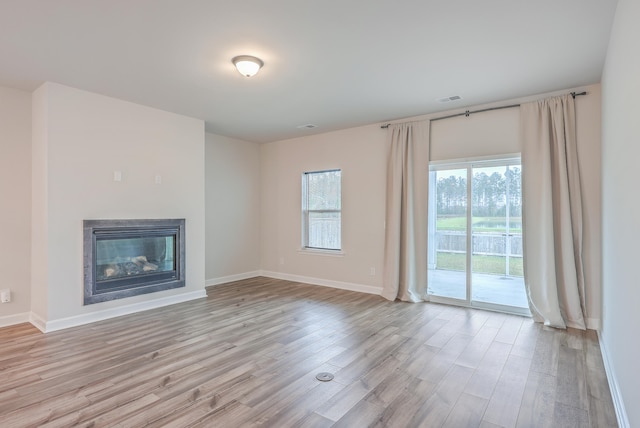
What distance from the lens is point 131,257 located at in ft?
14.7

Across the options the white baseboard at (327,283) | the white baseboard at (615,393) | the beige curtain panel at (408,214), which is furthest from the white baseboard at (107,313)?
the white baseboard at (615,393)

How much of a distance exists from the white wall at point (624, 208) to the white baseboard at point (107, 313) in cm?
476

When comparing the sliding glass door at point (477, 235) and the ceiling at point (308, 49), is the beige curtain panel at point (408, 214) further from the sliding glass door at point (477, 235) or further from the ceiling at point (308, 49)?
the ceiling at point (308, 49)

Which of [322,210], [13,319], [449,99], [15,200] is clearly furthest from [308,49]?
[13,319]

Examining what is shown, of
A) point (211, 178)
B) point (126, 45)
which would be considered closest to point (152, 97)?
point (126, 45)

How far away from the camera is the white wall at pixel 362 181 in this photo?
3.77 m

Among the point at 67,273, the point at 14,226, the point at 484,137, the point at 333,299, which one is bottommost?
the point at 333,299

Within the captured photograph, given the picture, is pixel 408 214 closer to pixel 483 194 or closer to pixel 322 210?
pixel 483 194

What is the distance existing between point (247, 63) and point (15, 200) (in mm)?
3217

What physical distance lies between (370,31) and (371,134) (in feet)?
9.40

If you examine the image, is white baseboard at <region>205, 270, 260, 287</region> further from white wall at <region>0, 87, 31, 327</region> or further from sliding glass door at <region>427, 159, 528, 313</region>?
sliding glass door at <region>427, 159, 528, 313</region>

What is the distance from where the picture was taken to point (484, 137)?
14.7 feet

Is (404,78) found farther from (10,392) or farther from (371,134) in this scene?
(10,392)

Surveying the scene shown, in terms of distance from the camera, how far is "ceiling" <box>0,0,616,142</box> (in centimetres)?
241
